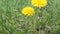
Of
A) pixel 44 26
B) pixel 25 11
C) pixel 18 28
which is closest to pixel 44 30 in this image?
pixel 44 26

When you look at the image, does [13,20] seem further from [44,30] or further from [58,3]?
[58,3]

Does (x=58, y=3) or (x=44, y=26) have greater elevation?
(x=58, y=3)

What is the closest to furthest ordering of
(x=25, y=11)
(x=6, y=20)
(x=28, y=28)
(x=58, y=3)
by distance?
(x=25, y=11), (x=28, y=28), (x=6, y=20), (x=58, y=3)

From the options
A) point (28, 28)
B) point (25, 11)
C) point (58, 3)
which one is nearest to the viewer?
point (25, 11)

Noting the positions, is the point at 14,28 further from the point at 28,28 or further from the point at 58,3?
the point at 58,3

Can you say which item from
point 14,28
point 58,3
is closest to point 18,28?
point 14,28

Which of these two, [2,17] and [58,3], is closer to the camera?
[2,17]
